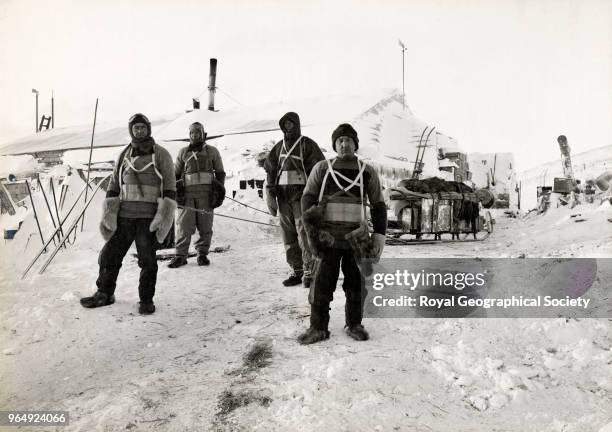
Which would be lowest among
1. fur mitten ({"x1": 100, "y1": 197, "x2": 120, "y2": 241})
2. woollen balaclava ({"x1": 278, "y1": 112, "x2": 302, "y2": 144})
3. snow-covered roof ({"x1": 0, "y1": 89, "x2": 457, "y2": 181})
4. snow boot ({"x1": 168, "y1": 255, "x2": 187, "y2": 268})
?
snow boot ({"x1": 168, "y1": 255, "x2": 187, "y2": 268})

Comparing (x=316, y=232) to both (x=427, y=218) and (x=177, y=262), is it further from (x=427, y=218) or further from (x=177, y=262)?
(x=427, y=218)

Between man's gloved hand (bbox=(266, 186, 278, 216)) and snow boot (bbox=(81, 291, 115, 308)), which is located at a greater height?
man's gloved hand (bbox=(266, 186, 278, 216))

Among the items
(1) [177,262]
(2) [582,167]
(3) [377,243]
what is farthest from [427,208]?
(3) [377,243]

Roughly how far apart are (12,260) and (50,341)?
1505 mm

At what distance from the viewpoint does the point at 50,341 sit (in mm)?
2625

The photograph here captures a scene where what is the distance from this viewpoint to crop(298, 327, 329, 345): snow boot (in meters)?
2.61

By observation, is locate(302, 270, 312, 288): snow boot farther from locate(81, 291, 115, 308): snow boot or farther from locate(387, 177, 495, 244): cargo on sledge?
locate(387, 177, 495, 244): cargo on sledge

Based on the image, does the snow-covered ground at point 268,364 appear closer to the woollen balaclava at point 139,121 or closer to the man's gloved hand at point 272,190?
the man's gloved hand at point 272,190

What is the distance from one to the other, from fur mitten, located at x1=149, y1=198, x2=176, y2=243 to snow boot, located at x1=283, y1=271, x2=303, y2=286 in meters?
1.36

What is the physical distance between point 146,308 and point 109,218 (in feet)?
2.55

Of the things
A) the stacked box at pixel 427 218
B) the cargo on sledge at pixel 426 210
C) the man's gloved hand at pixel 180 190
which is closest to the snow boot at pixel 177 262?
the man's gloved hand at pixel 180 190

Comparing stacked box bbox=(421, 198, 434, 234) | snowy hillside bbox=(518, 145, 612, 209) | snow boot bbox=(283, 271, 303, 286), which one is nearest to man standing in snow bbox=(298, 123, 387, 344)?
snow boot bbox=(283, 271, 303, 286)

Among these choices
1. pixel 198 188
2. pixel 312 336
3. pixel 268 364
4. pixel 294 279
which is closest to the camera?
pixel 268 364

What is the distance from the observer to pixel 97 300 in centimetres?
324
